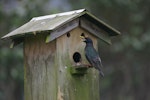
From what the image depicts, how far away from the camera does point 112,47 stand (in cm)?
1448

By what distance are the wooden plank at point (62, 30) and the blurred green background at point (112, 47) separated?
15.5ft

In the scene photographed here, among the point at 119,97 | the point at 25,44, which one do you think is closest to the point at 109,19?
the point at 119,97

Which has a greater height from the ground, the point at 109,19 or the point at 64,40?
the point at 109,19

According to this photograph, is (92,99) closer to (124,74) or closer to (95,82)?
(95,82)

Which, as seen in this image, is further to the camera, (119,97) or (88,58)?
(119,97)

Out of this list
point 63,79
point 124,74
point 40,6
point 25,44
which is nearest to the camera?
point 63,79

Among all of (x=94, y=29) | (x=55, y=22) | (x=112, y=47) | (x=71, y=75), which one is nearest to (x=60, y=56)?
(x=71, y=75)

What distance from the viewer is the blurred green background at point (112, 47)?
1071 cm

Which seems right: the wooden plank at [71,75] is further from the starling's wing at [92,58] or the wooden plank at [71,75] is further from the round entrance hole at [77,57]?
the starling's wing at [92,58]

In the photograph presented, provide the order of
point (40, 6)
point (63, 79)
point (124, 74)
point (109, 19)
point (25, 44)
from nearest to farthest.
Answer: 1. point (63, 79)
2. point (25, 44)
3. point (40, 6)
4. point (109, 19)
5. point (124, 74)

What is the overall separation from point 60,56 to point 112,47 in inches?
357

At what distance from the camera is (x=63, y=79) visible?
5488 millimetres

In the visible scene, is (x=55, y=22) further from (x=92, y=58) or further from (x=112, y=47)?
(x=112, y=47)

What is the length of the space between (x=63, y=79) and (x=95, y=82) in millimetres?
457
